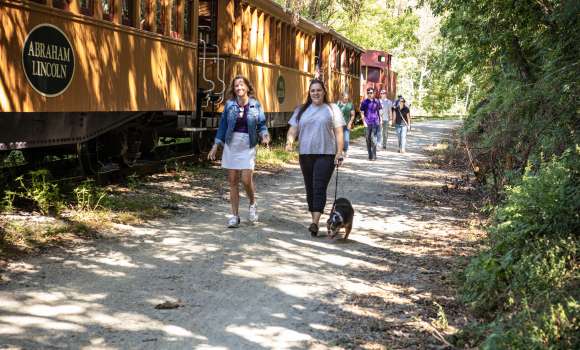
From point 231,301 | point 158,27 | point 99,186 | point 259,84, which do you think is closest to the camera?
point 231,301

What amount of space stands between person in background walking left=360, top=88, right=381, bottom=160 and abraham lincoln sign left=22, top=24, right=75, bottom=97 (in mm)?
9745

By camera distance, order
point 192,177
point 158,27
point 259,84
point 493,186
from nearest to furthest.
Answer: point 493,186 < point 158,27 < point 192,177 < point 259,84

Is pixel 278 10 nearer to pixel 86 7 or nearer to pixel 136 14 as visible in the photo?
pixel 136 14

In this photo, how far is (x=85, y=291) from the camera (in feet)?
18.8

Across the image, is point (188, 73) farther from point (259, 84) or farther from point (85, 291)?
point (85, 291)

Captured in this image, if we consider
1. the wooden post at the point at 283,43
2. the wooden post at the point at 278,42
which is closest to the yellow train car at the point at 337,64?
the wooden post at the point at 283,43

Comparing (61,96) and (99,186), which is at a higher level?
(61,96)

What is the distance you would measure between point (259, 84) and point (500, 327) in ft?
44.1

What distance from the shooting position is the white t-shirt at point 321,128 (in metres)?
8.33

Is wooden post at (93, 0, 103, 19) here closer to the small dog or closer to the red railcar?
the small dog

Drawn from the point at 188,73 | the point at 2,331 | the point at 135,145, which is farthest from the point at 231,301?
the point at 188,73

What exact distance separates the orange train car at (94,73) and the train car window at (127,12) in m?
0.01

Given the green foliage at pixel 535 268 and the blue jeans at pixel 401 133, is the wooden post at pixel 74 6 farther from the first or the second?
the blue jeans at pixel 401 133

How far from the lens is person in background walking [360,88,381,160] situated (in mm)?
17719
